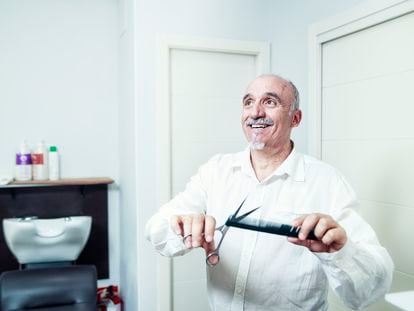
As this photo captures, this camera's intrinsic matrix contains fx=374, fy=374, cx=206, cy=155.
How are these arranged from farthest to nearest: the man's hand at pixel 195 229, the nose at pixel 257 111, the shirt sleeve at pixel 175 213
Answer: the nose at pixel 257 111, the shirt sleeve at pixel 175 213, the man's hand at pixel 195 229

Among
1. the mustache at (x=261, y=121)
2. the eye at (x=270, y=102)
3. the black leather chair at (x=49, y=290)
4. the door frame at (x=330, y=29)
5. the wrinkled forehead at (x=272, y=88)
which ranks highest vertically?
the door frame at (x=330, y=29)

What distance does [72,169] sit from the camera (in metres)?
2.53

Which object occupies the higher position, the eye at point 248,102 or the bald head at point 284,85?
the bald head at point 284,85

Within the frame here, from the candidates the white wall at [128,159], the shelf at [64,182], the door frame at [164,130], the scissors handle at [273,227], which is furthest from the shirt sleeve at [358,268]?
the shelf at [64,182]

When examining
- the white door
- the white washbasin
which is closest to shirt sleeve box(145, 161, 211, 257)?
the white door

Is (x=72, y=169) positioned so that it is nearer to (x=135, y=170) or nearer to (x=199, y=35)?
(x=135, y=170)

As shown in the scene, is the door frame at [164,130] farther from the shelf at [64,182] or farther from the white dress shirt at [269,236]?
the white dress shirt at [269,236]

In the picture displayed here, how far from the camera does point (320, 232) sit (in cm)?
85

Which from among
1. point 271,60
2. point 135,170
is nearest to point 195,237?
point 135,170

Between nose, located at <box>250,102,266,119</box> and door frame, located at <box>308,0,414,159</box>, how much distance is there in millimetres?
691

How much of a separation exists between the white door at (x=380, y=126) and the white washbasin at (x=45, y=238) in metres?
1.41

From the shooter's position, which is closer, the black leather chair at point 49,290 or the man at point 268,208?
the man at point 268,208

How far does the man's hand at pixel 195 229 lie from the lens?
100 cm

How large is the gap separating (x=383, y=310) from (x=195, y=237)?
107 centimetres
